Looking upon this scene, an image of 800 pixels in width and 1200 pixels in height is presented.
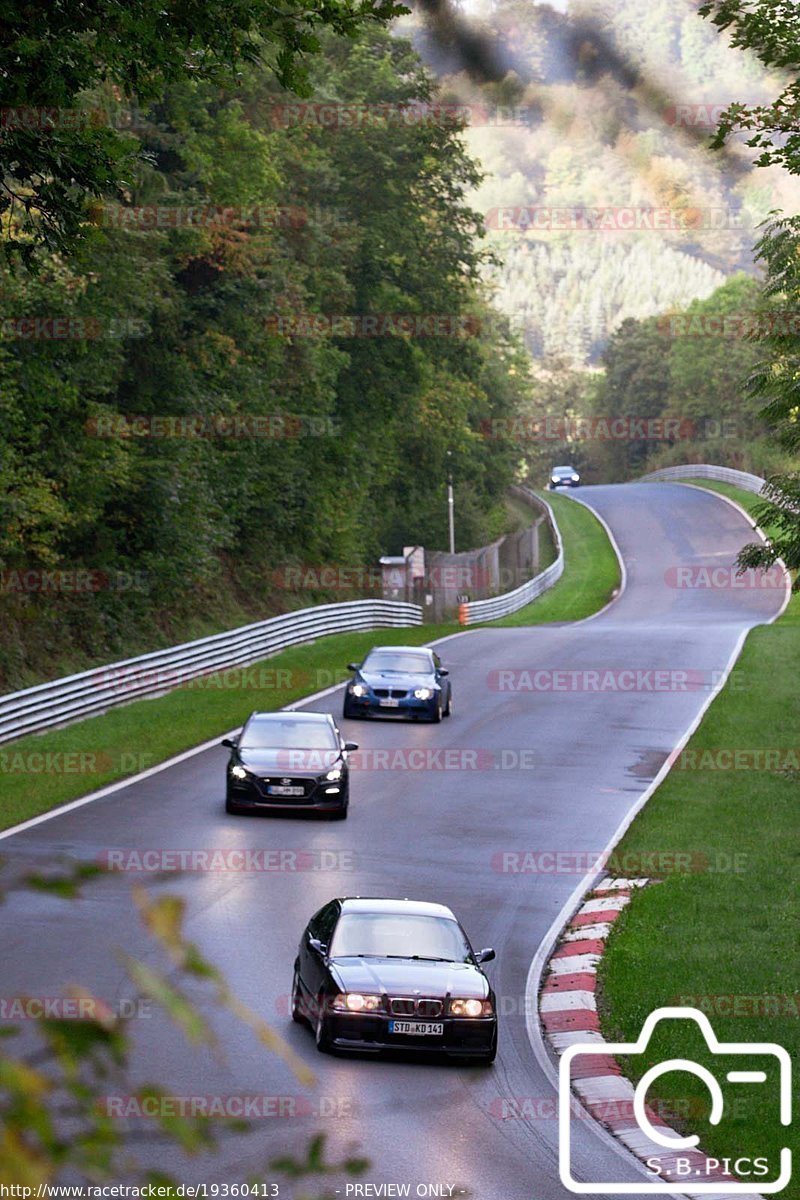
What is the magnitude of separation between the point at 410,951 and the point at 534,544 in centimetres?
7603

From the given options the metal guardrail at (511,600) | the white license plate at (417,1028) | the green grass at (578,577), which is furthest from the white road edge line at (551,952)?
the green grass at (578,577)

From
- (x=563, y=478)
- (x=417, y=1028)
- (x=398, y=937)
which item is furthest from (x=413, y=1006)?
(x=563, y=478)

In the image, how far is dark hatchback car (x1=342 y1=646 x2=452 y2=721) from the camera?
34.6 meters

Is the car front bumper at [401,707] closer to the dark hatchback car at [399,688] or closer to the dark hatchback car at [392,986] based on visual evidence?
the dark hatchback car at [399,688]

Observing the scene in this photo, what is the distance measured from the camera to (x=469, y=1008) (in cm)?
1320

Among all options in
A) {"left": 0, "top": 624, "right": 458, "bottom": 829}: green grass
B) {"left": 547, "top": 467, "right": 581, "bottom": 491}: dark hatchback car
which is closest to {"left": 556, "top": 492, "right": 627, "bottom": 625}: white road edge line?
{"left": 547, "top": 467, "right": 581, "bottom": 491}: dark hatchback car

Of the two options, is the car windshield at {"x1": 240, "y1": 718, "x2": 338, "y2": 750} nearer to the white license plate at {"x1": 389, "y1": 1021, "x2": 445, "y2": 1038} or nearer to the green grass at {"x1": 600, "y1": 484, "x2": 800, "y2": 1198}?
the green grass at {"x1": 600, "y1": 484, "x2": 800, "y2": 1198}

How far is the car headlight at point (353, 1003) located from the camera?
13148mm

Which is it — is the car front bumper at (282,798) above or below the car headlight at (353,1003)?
above

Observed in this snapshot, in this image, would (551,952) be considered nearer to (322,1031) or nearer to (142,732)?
(322,1031)

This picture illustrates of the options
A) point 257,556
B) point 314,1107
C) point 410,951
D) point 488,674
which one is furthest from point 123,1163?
point 257,556

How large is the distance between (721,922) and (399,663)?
1827 centimetres

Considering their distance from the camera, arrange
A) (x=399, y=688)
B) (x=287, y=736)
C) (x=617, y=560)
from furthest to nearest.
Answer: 1. (x=617, y=560)
2. (x=399, y=688)
3. (x=287, y=736)

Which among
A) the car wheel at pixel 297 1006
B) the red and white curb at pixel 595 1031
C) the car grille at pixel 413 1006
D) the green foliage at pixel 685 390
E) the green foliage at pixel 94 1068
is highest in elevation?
the green foliage at pixel 685 390
